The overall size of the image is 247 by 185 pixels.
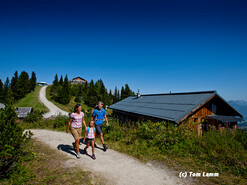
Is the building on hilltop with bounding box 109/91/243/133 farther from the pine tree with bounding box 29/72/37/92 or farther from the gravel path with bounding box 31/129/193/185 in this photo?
the pine tree with bounding box 29/72/37/92

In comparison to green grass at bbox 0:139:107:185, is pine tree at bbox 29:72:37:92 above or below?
above

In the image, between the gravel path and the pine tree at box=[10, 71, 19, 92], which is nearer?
the gravel path

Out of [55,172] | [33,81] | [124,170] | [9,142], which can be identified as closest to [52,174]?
[55,172]

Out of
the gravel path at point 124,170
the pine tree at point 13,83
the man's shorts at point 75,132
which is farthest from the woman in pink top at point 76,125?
the pine tree at point 13,83

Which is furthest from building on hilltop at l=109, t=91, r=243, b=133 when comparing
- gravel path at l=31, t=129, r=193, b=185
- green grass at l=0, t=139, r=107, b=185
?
Result: green grass at l=0, t=139, r=107, b=185

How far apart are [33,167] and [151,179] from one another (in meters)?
3.99

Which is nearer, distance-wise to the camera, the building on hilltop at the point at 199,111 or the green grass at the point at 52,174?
the green grass at the point at 52,174

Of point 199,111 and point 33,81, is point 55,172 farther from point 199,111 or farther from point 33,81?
point 33,81

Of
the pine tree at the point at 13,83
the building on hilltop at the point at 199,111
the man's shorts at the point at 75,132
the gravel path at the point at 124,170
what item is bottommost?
the gravel path at the point at 124,170

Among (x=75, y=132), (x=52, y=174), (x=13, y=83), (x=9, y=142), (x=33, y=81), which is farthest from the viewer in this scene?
(x=33, y=81)

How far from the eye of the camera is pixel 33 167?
14.9 ft

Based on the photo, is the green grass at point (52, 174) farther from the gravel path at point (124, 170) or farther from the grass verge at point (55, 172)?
the gravel path at point (124, 170)

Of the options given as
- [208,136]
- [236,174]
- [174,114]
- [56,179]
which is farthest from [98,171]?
[174,114]

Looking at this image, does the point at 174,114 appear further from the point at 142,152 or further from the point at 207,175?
the point at 207,175
